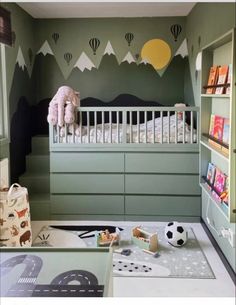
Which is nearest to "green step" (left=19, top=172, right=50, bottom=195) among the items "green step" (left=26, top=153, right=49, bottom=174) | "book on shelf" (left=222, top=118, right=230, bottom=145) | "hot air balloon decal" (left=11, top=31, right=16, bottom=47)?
"green step" (left=26, top=153, right=49, bottom=174)

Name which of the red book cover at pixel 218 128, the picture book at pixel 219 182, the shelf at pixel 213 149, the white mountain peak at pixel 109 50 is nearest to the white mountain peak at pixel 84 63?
the white mountain peak at pixel 109 50

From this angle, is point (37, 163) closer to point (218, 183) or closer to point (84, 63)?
point (84, 63)

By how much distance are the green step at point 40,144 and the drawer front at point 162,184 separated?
1247 mm

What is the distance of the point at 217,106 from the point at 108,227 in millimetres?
1498

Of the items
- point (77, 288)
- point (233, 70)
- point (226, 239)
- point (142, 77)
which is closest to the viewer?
point (77, 288)

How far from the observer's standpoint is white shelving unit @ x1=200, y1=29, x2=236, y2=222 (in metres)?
2.42

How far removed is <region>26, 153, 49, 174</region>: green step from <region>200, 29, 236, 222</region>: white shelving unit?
179 cm

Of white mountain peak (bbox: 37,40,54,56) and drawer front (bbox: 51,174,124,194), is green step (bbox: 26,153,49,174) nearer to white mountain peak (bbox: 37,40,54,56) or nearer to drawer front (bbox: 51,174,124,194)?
drawer front (bbox: 51,174,124,194)

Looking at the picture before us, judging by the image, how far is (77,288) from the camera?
134 centimetres

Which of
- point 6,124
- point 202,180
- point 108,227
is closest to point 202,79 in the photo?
point 202,180

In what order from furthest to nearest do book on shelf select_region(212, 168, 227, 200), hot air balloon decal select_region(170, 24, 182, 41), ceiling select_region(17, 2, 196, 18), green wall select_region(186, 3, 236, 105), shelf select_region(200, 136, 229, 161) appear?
hot air balloon decal select_region(170, 24, 182, 41), ceiling select_region(17, 2, 196, 18), book on shelf select_region(212, 168, 227, 200), green wall select_region(186, 3, 236, 105), shelf select_region(200, 136, 229, 161)

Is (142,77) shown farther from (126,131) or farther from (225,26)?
(225,26)

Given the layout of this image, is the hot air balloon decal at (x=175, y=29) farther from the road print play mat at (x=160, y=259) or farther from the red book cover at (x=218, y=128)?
the road print play mat at (x=160, y=259)

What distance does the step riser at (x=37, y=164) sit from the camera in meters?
4.41
